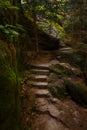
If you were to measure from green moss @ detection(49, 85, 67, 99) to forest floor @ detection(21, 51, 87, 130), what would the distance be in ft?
0.32

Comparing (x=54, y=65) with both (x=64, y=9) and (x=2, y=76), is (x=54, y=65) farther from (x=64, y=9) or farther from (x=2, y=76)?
(x=2, y=76)

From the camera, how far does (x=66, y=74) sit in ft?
33.9

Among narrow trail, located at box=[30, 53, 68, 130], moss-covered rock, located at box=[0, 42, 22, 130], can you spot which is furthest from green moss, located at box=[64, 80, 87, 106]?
moss-covered rock, located at box=[0, 42, 22, 130]

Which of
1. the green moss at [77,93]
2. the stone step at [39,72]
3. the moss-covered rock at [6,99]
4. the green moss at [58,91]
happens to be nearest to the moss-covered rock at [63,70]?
the stone step at [39,72]

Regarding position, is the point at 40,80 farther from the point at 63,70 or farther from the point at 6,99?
the point at 6,99

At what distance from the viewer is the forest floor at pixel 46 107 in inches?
255

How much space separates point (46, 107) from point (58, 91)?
1.31 metres

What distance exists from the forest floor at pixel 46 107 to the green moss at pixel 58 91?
10 cm

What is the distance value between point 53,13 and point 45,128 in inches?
284

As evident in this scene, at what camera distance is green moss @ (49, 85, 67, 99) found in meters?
8.23

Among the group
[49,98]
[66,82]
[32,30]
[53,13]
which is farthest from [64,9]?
[49,98]

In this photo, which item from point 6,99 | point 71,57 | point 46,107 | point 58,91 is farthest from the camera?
point 71,57

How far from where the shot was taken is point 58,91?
8.45 metres

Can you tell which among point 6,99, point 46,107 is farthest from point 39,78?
point 6,99
